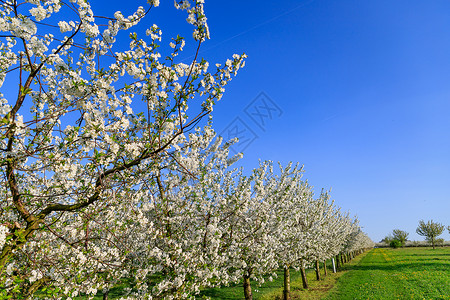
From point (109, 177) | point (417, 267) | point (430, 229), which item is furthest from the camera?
point (430, 229)

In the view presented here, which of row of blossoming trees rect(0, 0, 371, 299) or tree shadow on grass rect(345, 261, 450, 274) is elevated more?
row of blossoming trees rect(0, 0, 371, 299)

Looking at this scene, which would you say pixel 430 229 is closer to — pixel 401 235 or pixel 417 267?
pixel 401 235

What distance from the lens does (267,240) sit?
9.41m

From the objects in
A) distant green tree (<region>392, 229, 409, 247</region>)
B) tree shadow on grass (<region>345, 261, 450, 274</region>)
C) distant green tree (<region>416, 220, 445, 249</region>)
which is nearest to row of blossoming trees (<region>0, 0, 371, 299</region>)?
tree shadow on grass (<region>345, 261, 450, 274</region>)

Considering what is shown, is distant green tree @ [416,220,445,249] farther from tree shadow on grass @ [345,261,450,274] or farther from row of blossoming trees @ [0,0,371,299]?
row of blossoming trees @ [0,0,371,299]

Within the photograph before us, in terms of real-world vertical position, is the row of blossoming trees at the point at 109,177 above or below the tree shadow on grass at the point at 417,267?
above

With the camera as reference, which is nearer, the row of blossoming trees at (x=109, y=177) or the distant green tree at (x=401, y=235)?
the row of blossoming trees at (x=109, y=177)

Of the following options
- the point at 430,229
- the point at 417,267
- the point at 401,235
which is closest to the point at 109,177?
the point at 417,267

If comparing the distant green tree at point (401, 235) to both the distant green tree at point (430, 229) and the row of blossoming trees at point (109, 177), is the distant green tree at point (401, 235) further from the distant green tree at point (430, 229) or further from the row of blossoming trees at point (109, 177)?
the row of blossoming trees at point (109, 177)

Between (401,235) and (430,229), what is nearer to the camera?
(430,229)

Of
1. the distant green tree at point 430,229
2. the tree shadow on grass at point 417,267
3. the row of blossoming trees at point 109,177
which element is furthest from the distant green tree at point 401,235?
the row of blossoming trees at point 109,177

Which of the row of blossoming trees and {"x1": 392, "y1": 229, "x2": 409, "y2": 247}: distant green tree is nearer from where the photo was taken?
the row of blossoming trees

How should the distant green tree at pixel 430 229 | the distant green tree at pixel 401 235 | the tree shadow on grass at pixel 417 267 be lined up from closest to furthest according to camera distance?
the tree shadow on grass at pixel 417 267, the distant green tree at pixel 430 229, the distant green tree at pixel 401 235

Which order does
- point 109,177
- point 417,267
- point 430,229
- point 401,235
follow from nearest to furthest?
point 109,177 < point 417,267 < point 430,229 < point 401,235
